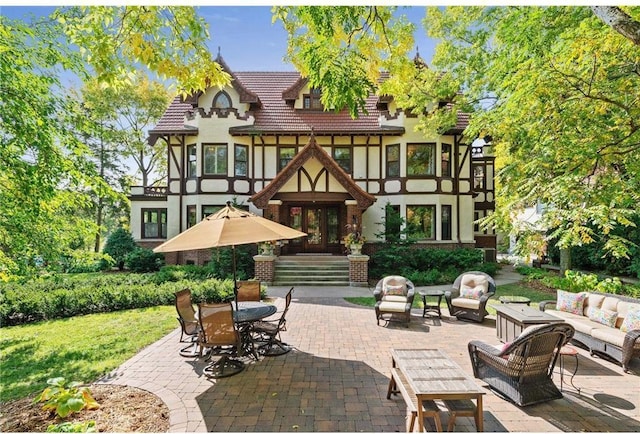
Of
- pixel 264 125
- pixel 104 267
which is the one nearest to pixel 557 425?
pixel 264 125

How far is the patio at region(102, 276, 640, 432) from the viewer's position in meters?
3.73

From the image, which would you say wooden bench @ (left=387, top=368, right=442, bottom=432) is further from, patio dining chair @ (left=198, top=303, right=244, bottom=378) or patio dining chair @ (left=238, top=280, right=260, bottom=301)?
patio dining chair @ (left=238, top=280, right=260, bottom=301)

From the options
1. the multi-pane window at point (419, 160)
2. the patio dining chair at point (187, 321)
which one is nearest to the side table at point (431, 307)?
the patio dining chair at point (187, 321)

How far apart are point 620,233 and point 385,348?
44.4 feet

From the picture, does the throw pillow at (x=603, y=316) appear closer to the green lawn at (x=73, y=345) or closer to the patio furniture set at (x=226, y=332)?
the patio furniture set at (x=226, y=332)

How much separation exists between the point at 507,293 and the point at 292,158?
11.3 meters

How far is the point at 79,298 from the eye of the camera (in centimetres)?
908

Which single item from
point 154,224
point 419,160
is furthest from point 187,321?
point 419,160

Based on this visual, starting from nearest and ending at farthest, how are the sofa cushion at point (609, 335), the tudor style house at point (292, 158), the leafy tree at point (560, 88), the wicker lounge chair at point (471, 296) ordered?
the leafy tree at point (560, 88) < the sofa cushion at point (609, 335) < the wicker lounge chair at point (471, 296) < the tudor style house at point (292, 158)

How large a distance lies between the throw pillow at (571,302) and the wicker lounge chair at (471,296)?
4.33ft

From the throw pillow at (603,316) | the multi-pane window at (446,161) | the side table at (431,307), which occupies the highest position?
the multi-pane window at (446,161)

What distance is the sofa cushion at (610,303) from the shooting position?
610cm

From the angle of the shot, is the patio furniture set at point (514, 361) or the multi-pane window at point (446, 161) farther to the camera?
the multi-pane window at point (446, 161)

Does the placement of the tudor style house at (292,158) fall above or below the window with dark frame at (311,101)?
below
